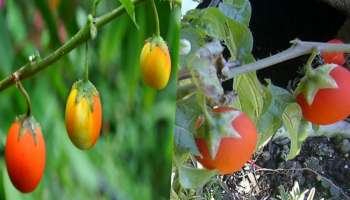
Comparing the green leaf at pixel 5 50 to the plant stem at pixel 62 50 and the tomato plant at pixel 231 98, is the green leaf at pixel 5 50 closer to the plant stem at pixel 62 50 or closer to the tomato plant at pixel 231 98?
the plant stem at pixel 62 50

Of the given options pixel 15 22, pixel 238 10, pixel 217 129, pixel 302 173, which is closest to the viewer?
pixel 15 22

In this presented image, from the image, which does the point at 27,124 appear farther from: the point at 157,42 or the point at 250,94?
the point at 250,94

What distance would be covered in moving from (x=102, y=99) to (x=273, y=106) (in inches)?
9.0

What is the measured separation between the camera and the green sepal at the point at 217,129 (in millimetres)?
664

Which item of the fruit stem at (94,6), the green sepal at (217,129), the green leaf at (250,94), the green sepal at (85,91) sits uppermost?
the fruit stem at (94,6)

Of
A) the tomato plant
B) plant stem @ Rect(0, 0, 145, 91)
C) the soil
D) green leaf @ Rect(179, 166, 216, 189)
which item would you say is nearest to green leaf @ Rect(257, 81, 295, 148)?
the tomato plant

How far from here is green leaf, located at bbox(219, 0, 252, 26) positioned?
2.53ft

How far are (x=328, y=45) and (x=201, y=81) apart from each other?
0.21 metres

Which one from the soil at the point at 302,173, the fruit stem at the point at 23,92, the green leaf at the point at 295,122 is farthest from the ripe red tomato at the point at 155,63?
the soil at the point at 302,173

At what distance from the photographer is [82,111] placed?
1.84 feet

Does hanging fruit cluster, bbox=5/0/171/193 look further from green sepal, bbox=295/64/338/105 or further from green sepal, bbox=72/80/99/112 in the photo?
green sepal, bbox=295/64/338/105

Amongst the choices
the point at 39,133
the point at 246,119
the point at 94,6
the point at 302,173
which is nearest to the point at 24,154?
the point at 39,133

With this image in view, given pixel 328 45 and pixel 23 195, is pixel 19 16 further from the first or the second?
pixel 328 45

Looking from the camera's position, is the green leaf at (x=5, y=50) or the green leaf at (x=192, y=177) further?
the green leaf at (x=192, y=177)
